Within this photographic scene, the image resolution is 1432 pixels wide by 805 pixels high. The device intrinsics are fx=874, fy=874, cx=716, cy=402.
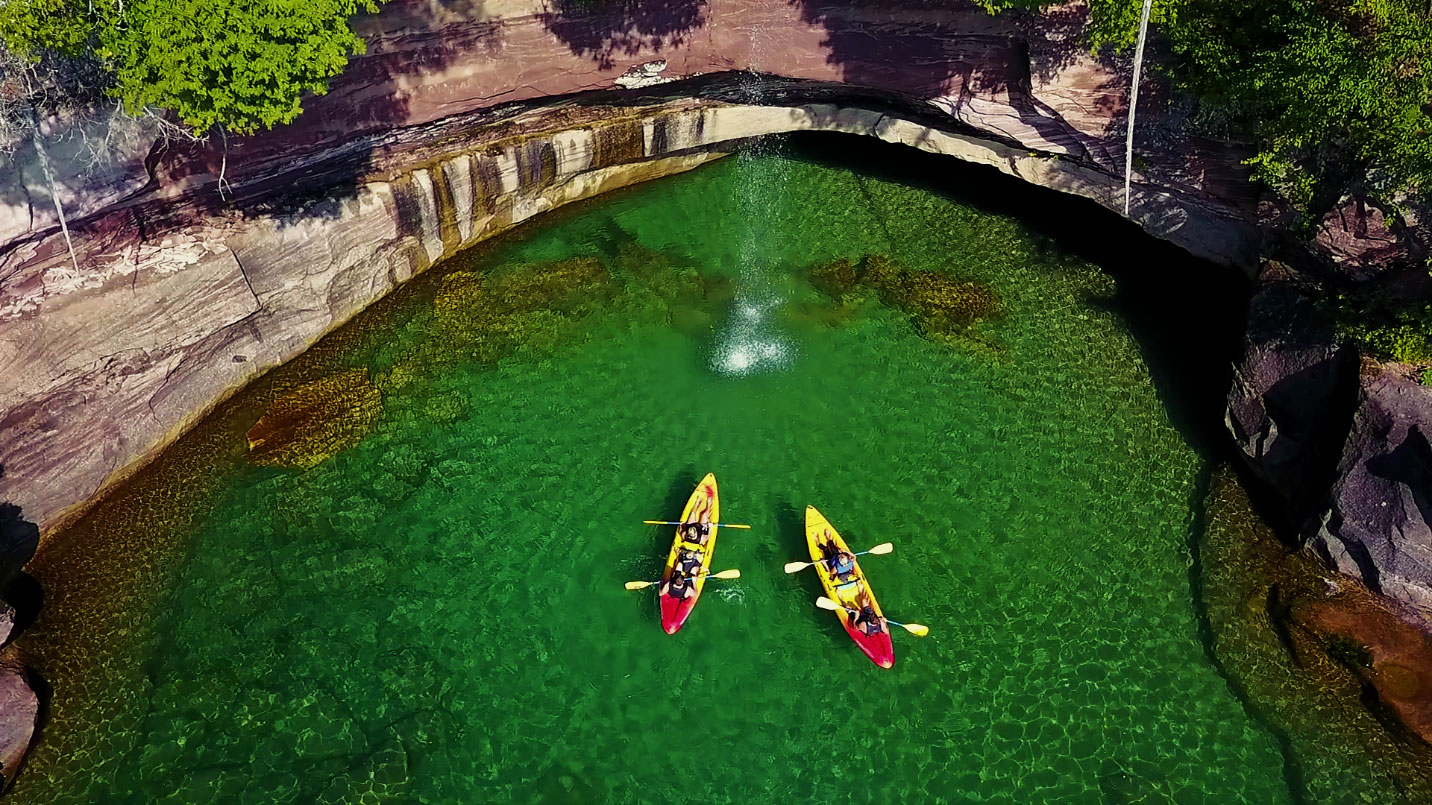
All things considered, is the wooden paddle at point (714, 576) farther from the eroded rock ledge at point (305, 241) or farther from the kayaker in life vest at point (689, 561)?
the eroded rock ledge at point (305, 241)

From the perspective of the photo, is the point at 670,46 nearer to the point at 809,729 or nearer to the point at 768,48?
the point at 768,48

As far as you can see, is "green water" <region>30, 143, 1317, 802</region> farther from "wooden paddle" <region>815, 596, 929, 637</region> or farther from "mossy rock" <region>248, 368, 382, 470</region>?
"mossy rock" <region>248, 368, 382, 470</region>

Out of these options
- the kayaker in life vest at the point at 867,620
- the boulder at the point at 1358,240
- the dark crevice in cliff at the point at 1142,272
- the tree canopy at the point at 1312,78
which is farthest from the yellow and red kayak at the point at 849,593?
the tree canopy at the point at 1312,78

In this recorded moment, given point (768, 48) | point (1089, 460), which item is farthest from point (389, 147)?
point (1089, 460)

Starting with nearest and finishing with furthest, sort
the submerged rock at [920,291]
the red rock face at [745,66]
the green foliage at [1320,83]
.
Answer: the green foliage at [1320,83] → the red rock face at [745,66] → the submerged rock at [920,291]

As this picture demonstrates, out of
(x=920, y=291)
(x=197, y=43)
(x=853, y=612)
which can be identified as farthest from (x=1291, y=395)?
(x=197, y=43)

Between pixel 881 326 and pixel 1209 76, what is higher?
pixel 1209 76

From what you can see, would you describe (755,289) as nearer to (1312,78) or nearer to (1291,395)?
(1291,395)
